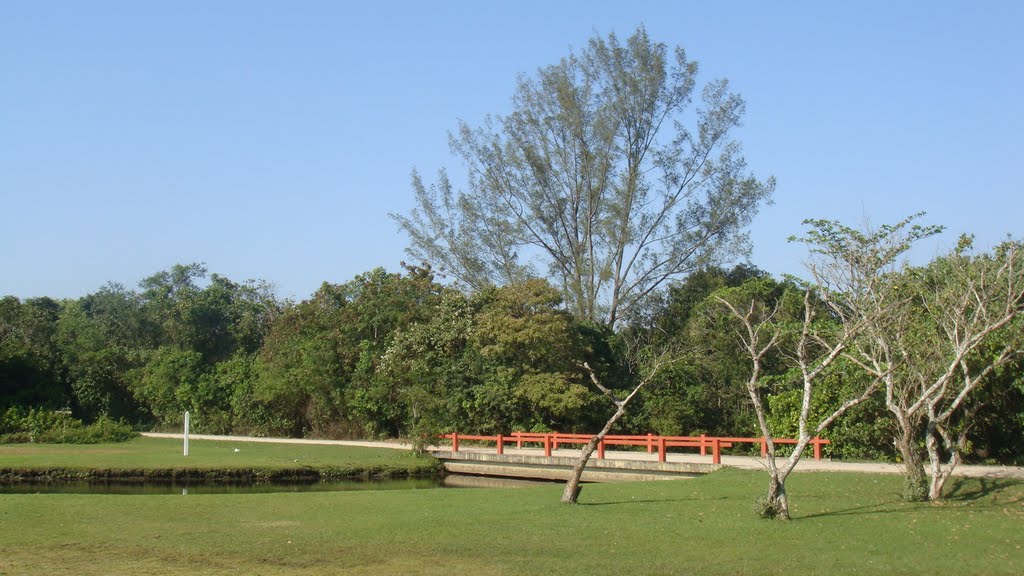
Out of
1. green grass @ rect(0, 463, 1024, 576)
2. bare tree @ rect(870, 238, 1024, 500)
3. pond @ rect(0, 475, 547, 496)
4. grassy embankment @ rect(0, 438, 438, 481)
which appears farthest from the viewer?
grassy embankment @ rect(0, 438, 438, 481)

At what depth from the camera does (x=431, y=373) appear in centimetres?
3647

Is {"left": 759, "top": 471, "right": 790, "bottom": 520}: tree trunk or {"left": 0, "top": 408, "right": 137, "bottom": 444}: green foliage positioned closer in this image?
{"left": 759, "top": 471, "right": 790, "bottom": 520}: tree trunk

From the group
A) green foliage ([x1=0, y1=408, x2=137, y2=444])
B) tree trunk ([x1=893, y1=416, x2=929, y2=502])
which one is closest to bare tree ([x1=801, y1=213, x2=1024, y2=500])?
tree trunk ([x1=893, y1=416, x2=929, y2=502])

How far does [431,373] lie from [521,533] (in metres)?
23.0

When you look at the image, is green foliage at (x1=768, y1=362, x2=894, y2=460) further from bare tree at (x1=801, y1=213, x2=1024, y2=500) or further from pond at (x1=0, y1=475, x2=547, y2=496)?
pond at (x1=0, y1=475, x2=547, y2=496)

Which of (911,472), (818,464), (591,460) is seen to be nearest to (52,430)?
(591,460)

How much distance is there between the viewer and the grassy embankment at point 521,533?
36.7 feet

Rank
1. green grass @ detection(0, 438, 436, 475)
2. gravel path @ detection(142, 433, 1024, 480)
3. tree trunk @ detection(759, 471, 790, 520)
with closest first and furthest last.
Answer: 1. tree trunk @ detection(759, 471, 790, 520)
2. gravel path @ detection(142, 433, 1024, 480)
3. green grass @ detection(0, 438, 436, 475)

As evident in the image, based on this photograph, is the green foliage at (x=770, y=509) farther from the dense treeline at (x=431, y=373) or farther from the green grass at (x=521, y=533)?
the dense treeline at (x=431, y=373)

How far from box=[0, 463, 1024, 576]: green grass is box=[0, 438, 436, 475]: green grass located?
744 cm

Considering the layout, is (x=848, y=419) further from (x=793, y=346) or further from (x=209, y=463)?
(x=209, y=463)

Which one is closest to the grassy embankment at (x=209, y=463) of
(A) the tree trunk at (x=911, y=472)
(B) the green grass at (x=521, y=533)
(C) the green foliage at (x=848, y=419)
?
(B) the green grass at (x=521, y=533)

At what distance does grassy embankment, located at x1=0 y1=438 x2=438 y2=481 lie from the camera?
24.9m

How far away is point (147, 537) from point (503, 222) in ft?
105
